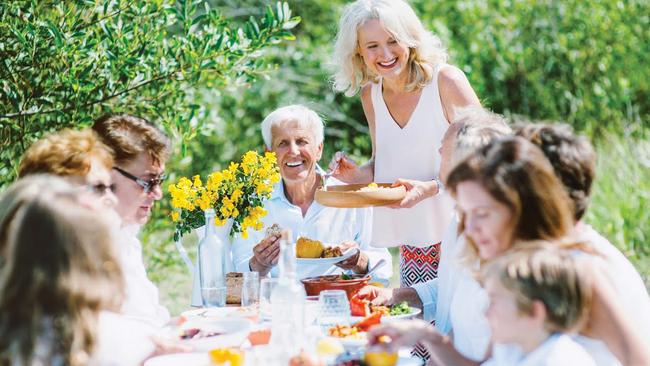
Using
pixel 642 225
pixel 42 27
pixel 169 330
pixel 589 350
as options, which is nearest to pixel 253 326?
pixel 169 330

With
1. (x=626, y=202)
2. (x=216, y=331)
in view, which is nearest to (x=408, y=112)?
(x=216, y=331)

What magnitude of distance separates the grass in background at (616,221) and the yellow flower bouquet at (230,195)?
10.1 ft

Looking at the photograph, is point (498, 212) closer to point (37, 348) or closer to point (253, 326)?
point (253, 326)

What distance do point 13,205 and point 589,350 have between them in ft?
5.54

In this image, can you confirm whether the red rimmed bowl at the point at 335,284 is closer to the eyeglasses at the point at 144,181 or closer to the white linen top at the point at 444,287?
the white linen top at the point at 444,287

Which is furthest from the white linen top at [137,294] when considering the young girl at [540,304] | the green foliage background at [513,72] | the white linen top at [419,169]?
the green foliage background at [513,72]

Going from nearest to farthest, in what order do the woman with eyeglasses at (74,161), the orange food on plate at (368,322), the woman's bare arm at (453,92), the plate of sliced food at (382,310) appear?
the woman with eyeglasses at (74,161) → the orange food on plate at (368,322) → the plate of sliced food at (382,310) → the woman's bare arm at (453,92)

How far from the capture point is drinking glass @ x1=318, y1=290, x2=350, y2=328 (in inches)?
123

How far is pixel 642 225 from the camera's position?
24.0ft

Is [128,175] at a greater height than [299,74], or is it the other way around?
[299,74]

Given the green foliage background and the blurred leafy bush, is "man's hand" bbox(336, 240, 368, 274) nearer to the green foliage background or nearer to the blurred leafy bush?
the blurred leafy bush

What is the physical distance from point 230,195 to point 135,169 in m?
0.39

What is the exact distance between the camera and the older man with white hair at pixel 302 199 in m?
4.19

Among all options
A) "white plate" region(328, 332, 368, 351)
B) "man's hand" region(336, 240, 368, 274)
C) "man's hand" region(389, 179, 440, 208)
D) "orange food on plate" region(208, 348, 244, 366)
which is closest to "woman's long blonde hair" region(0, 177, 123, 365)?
"orange food on plate" region(208, 348, 244, 366)
